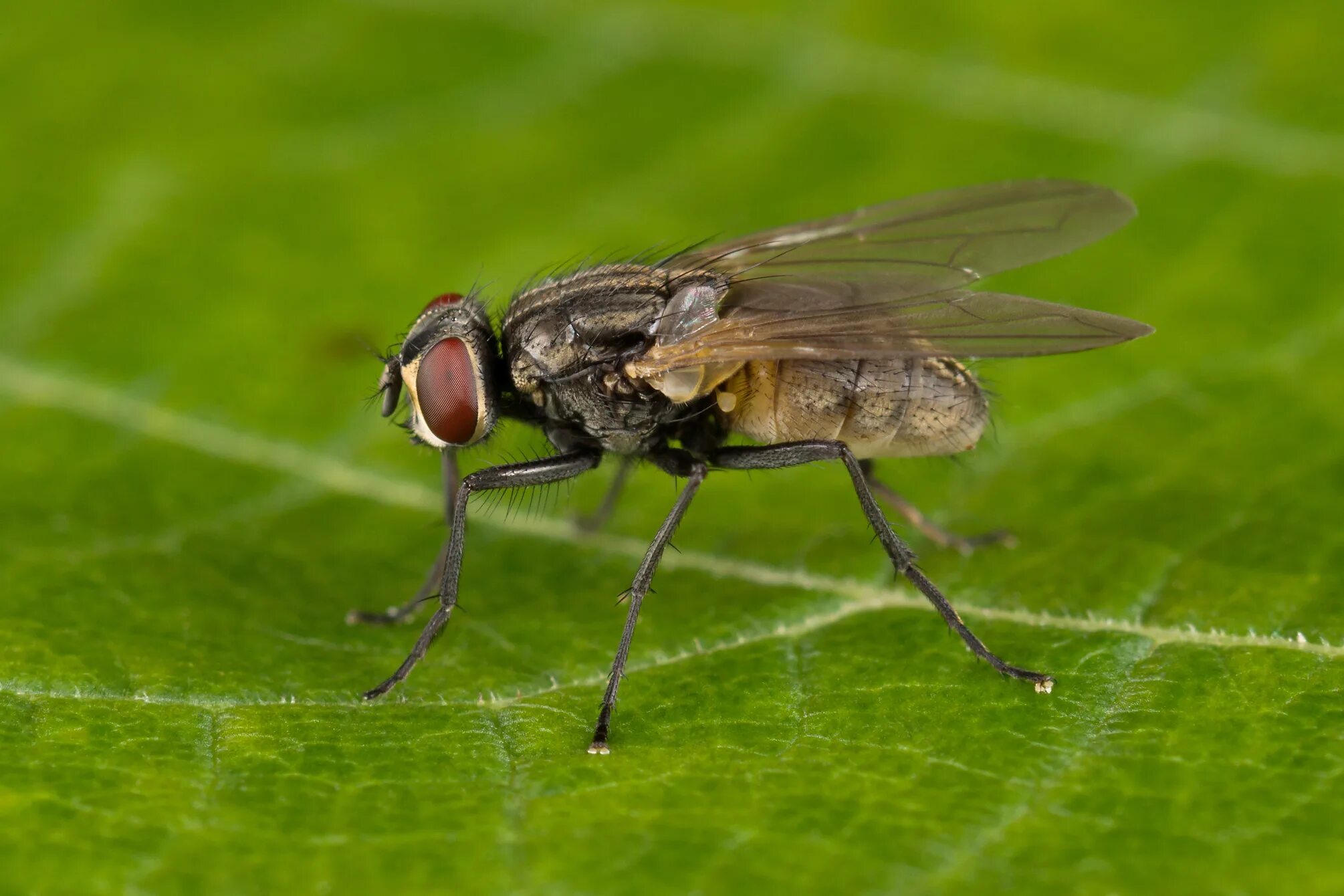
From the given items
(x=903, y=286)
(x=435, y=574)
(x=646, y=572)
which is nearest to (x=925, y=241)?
(x=903, y=286)

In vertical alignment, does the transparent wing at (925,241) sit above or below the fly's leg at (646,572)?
above

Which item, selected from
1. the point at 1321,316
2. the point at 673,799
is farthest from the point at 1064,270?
the point at 673,799

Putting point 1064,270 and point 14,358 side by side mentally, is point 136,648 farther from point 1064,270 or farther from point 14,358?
point 1064,270

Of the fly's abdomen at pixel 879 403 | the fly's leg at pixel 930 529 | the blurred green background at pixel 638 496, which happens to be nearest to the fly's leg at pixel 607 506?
the blurred green background at pixel 638 496

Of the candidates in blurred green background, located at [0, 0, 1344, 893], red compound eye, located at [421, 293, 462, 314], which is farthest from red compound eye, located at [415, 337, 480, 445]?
blurred green background, located at [0, 0, 1344, 893]

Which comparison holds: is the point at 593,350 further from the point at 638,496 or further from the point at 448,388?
the point at 638,496

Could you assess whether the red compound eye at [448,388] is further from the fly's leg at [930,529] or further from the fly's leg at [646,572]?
the fly's leg at [930,529]

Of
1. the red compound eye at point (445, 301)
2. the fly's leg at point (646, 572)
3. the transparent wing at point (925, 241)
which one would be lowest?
the fly's leg at point (646, 572)
